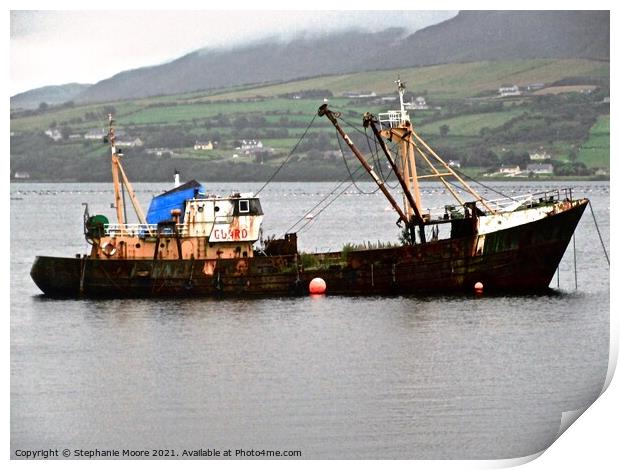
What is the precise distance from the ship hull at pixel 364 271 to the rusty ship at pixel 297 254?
3cm

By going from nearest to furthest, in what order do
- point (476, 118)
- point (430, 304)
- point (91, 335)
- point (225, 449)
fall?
1. point (225, 449)
2. point (91, 335)
3. point (430, 304)
4. point (476, 118)

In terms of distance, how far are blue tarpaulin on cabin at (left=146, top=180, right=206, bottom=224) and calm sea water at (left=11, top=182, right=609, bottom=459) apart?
9.46 feet

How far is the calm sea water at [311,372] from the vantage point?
29.2 meters

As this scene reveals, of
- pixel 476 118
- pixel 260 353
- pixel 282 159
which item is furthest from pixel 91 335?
pixel 282 159

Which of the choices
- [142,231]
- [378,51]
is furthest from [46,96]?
[378,51]

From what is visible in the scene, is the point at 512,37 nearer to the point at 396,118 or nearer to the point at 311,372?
the point at 396,118

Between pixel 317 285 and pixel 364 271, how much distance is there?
1.54 m

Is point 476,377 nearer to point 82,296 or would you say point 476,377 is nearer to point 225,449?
point 225,449

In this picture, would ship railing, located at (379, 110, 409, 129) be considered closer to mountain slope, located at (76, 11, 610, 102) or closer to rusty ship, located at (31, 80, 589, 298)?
rusty ship, located at (31, 80, 589, 298)

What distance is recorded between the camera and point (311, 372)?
3444 centimetres

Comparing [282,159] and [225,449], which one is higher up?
[282,159]

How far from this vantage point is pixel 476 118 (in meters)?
64.2

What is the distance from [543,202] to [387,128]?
5.28m

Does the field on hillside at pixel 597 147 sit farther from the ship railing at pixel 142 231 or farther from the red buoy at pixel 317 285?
the ship railing at pixel 142 231
